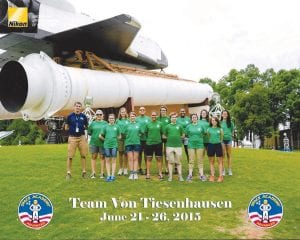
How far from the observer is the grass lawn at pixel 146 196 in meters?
4.69

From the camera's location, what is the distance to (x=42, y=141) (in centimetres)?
3975

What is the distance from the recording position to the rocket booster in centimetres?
739

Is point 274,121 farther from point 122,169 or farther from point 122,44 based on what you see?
point 122,169

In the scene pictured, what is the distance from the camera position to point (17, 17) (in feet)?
29.7

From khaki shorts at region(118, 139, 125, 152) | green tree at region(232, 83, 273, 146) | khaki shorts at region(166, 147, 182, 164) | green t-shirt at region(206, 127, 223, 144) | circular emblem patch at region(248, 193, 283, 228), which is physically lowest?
circular emblem patch at region(248, 193, 283, 228)

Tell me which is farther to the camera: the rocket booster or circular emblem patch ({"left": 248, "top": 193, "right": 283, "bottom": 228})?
the rocket booster

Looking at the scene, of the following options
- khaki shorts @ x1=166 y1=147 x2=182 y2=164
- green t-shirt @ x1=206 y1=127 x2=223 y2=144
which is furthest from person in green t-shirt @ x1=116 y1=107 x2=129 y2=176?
green t-shirt @ x1=206 y1=127 x2=223 y2=144

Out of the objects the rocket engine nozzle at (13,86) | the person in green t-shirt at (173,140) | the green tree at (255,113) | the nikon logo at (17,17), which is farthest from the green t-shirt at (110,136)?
the green tree at (255,113)

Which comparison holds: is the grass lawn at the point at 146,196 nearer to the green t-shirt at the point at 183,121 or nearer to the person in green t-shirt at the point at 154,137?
the person in green t-shirt at the point at 154,137

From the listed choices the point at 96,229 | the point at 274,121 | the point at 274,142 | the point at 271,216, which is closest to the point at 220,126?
the point at 271,216

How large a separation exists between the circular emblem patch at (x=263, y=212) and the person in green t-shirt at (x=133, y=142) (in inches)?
109

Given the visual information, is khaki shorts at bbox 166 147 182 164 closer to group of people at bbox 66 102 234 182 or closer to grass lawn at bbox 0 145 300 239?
group of people at bbox 66 102 234 182

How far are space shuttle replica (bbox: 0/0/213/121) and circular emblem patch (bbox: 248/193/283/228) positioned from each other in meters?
4.48

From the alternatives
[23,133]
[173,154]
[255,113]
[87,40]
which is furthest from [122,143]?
[23,133]
